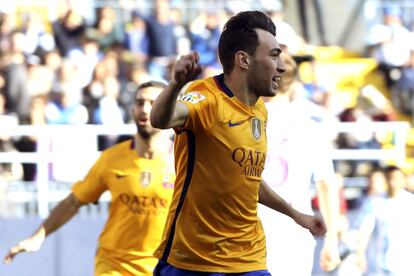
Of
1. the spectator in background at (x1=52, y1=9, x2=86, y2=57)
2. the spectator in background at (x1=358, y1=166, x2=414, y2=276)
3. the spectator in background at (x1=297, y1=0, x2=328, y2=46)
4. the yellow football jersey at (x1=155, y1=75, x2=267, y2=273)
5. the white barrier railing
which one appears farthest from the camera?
the spectator in background at (x1=297, y1=0, x2=328, y2=46)

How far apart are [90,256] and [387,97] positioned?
576 cm

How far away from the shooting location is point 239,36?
19.7 feet

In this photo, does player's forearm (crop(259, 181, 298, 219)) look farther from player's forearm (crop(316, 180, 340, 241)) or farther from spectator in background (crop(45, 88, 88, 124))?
spectator in background (crop(45, 88, 88, 124))

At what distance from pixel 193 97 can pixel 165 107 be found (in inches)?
18.3

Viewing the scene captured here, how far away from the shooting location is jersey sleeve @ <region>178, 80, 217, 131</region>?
18.8 ft

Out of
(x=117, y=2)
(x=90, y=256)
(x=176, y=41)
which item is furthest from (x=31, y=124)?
(x=117, y=2)

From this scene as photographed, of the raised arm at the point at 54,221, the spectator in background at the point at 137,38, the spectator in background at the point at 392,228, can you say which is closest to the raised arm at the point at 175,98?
the raised arm at the point at 54,221

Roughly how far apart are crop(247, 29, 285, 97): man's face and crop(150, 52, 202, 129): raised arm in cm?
55

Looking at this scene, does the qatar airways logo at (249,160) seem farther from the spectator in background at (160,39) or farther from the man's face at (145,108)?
the spectator in background at (160,39)

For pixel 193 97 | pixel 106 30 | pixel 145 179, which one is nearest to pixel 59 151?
pixel 106 30

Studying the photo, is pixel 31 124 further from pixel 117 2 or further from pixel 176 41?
pixel 117 2

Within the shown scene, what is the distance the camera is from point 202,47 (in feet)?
52.5

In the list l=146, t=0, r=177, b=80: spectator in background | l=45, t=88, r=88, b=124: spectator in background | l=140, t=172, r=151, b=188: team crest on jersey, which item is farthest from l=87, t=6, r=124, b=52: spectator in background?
l=140, t=172, r=151, b=188: team crest on jersey

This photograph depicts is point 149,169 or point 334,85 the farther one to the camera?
point 334,85
